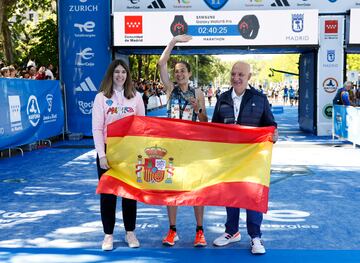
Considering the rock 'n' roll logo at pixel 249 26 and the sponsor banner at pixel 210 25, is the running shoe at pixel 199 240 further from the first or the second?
the rock 'n' roll logo at pixel 249 26

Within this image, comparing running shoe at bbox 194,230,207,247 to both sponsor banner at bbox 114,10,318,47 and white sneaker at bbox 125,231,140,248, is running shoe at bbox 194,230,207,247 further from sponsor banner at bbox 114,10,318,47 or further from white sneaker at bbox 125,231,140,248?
sponsor banner at bbox 114,10,318,47

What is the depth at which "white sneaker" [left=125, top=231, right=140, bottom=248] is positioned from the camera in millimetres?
5191

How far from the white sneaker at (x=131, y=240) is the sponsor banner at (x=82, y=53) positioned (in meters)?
11.5

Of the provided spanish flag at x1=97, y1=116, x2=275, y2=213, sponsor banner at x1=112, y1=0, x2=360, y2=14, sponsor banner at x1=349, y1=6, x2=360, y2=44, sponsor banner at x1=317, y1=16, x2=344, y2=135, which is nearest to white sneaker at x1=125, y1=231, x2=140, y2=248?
spanish flag at x1=97, y1=116, x2=275, y2=213

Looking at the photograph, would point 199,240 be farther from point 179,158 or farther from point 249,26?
point 249,26

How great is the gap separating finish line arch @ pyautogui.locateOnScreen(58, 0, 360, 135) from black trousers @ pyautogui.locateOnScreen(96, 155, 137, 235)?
11.4 meters

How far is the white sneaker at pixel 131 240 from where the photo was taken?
5191 mm

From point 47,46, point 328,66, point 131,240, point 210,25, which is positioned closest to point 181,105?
point 131,240

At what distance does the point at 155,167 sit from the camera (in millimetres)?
5000

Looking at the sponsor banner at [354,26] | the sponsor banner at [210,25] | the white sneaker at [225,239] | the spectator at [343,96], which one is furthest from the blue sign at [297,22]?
the white sneaker at [225,239]

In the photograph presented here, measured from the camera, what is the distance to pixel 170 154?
5.04 meters

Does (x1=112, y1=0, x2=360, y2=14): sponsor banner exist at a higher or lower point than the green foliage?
higher

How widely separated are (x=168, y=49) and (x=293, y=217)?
2857 mm

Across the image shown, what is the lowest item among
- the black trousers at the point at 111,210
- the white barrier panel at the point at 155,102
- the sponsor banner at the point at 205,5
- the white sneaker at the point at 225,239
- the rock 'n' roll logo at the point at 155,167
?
the white sneaker at the point at 225,239
